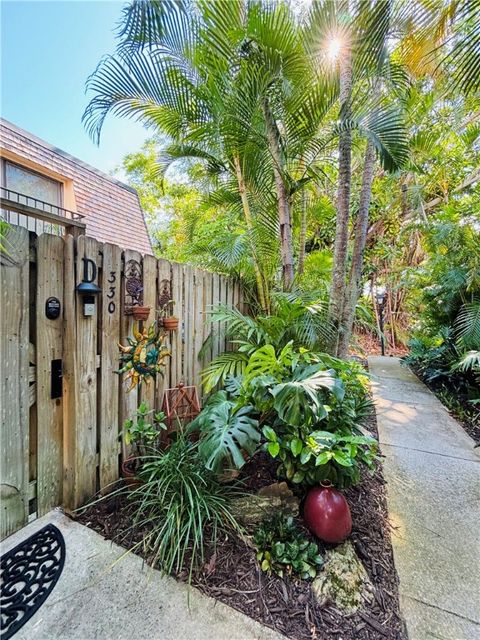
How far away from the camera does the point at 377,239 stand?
7051 millimetres

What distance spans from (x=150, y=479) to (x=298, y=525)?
84 cm

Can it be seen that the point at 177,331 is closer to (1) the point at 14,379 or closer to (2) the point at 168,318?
(2) the point at 168,318

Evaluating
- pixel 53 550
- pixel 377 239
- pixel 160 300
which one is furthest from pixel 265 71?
pixel 377 239

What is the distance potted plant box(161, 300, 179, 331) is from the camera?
7.14ft

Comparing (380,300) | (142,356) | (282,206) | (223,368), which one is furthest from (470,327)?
(380,300)

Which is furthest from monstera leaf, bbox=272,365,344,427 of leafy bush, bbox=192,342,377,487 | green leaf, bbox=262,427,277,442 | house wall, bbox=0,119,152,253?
house wall, bbox=0,119,152,253

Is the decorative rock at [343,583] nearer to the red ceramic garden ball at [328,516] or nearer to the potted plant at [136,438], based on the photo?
the red ceramic garden ball at [328,516]

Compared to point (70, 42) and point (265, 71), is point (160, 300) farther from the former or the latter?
point (70, 42)

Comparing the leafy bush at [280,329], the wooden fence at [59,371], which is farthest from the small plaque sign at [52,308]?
the leafy bush at [280,329]

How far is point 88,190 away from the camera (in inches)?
217

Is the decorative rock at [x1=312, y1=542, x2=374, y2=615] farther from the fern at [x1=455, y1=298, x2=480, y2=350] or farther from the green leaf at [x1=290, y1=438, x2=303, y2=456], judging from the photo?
the fern at [x1=455, y1=298, x2=480, y2=350]

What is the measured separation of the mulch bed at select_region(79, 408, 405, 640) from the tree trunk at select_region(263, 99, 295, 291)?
6.71 ft

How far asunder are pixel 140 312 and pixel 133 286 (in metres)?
0.18

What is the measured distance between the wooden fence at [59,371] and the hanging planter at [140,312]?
5 centimetres
